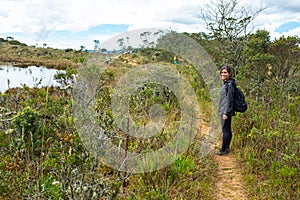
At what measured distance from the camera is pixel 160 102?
6.05m

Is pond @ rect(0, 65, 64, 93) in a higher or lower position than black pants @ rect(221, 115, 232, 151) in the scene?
higher

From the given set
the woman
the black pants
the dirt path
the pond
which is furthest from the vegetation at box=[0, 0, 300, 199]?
the pond

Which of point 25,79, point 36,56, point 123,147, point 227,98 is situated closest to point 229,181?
point 227,98

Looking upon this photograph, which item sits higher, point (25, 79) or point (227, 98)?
point (227, 98)

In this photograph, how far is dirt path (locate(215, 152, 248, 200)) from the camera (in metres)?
3.54

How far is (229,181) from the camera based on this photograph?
12.8ft

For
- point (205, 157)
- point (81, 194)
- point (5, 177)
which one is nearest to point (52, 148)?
point (5, 177)

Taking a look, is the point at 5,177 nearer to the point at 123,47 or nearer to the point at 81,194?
the point at 81,194

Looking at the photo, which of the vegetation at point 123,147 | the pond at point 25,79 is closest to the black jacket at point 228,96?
the vegetation at point 123,147

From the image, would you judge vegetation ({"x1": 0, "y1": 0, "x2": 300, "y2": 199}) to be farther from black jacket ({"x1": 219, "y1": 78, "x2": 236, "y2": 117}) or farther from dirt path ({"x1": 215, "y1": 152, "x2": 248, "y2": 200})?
black jacket ({"x1": 219, "y1": 78, "x2": 236, "y2": 117})

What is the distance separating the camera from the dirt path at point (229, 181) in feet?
11.6

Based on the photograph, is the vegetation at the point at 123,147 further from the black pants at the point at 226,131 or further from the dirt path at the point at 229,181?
the black pants at the point at 226,131

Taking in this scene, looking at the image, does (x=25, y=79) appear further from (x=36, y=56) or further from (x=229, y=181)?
(x=36, y=56)

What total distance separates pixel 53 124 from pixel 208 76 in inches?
229
